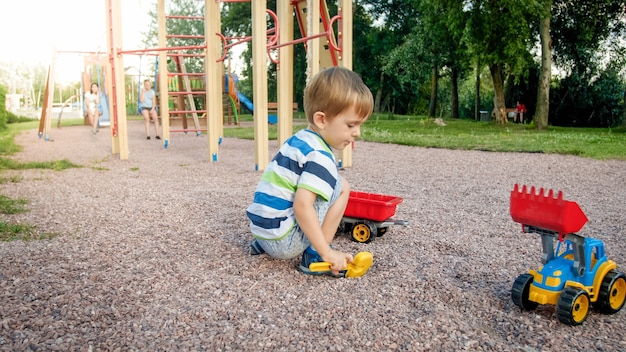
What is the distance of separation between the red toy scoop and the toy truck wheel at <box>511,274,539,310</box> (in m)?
0.25

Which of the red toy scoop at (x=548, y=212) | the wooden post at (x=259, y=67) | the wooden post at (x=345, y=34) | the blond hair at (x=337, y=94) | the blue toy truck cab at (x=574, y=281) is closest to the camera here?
the red toy scoop at (x=548, y=212)

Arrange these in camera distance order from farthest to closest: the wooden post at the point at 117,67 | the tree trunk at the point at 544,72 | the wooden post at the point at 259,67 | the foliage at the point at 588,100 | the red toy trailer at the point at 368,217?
1. the foliage at the point at 588,100
2. the tree trunk at the point at 544,72
3. the wooden post at the point at 117,67
4. the wooden post at the point at 259,67
5. the red toy trailer at the point at 368,217

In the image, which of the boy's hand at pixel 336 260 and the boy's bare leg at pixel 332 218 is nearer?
the boy's hand at pixel 336 260

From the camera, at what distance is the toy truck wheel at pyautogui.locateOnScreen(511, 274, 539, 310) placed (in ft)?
7.16

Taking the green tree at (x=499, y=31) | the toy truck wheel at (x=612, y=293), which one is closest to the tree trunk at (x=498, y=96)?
the green tree at (x=499, y=31)

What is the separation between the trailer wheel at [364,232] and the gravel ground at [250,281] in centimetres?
6

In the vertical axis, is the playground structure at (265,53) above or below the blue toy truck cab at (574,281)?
above

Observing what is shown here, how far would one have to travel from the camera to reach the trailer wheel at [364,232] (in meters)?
3.29

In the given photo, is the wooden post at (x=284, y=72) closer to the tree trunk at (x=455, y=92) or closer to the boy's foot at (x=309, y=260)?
the boy's foot at (x=309, y=260)

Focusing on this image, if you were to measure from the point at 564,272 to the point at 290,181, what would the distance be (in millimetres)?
1301

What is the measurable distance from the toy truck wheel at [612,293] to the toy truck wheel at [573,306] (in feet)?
0.31

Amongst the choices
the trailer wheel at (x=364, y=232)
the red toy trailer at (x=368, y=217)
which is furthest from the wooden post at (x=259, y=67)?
the trailer wheel at (x=364, y=232)

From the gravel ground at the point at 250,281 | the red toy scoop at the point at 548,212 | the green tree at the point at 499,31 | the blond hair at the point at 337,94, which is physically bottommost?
the gravel ground at the point at 250,281

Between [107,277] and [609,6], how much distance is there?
64.0ft
